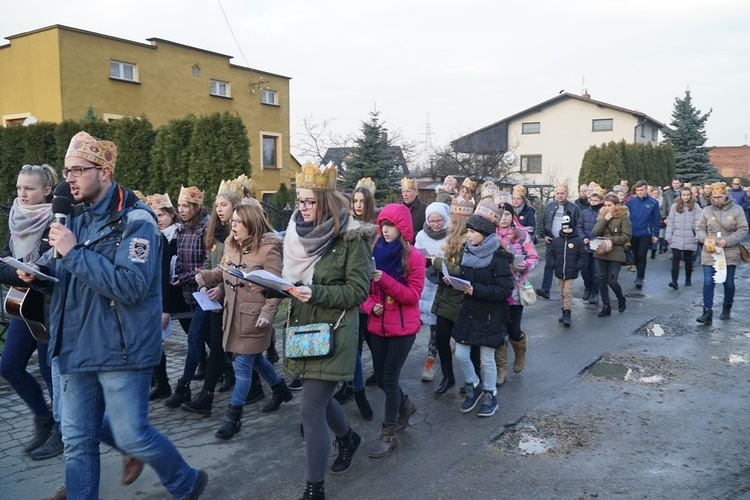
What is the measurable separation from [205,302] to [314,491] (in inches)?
85.5

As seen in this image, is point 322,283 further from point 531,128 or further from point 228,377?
point 531,128

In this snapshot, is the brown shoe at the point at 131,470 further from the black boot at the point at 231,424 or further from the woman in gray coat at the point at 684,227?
the woman in gray coat at the point at 684,227

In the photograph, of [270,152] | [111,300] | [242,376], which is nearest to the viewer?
[111,300]

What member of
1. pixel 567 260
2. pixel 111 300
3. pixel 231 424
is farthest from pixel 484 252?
pixel 567 260

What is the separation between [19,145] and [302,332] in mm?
16943

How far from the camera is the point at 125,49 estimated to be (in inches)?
891

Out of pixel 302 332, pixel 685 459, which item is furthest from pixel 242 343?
pixel 685 459

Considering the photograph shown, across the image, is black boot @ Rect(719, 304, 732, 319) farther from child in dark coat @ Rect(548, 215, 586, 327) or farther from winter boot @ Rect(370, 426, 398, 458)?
winter boot @ Rect(370, 426, 398, 458)

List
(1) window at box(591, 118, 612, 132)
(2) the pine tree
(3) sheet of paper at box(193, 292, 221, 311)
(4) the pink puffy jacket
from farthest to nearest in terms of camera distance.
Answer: (1) window at box(591, 118, 612, 132), (2) the pine tree, (3) sheet of paper at box(193, 292, 221, 311), (4) the pink puffy jacket

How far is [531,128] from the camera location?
47.6m

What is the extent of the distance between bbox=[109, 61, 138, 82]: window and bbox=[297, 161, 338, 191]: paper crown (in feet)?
69.8

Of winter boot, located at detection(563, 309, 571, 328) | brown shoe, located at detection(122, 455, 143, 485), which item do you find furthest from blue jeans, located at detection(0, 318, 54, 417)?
winter boot, located at detection(563, 309, 571, 328)

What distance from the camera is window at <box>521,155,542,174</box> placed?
4709 cm

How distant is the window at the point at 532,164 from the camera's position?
47.1 metres
